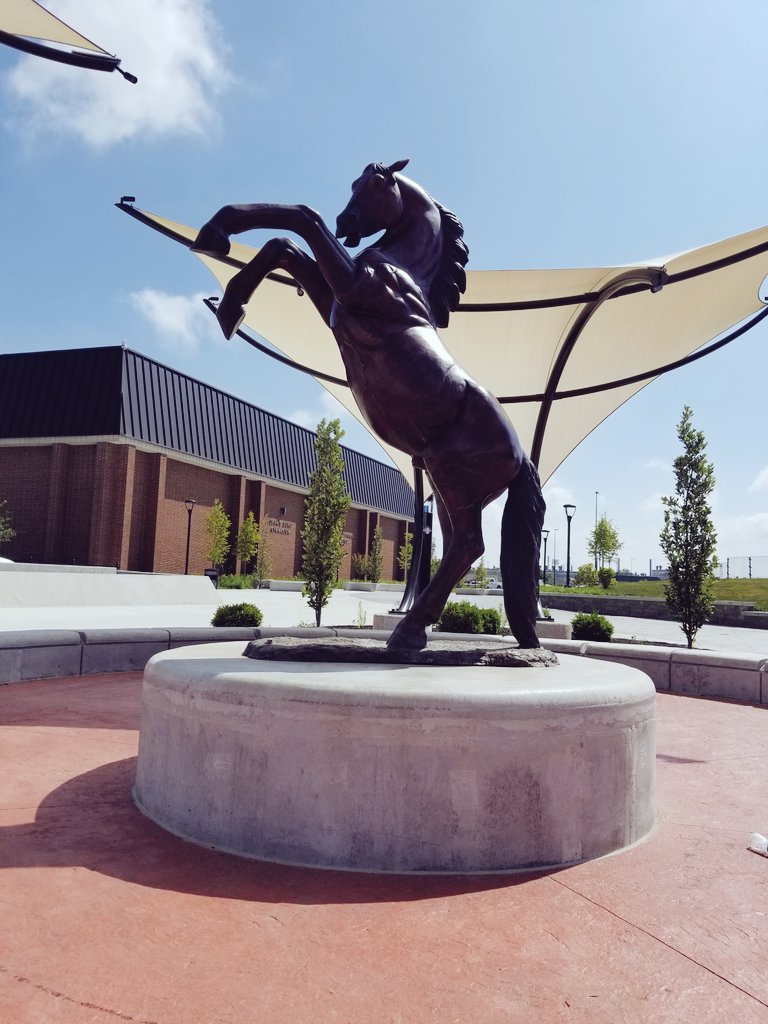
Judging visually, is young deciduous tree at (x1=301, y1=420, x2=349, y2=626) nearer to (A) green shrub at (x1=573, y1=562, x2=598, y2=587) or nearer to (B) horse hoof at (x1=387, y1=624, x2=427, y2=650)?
(B) horse hoof at (x1=387, y1=624, x2=427, y2=650)

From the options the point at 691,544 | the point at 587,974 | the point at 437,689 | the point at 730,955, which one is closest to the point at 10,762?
the point at 437,689

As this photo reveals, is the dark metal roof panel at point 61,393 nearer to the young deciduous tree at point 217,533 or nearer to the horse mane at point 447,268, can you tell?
the young deciduous tree at point 217,533

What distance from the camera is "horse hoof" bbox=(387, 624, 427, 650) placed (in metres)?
4.48

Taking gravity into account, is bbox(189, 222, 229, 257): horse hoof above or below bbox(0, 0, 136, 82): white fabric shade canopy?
below

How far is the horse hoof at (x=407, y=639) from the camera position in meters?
4.48

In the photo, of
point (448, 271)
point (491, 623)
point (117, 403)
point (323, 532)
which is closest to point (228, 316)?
point (448, 271)

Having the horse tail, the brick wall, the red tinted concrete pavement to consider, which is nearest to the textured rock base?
the horse tail

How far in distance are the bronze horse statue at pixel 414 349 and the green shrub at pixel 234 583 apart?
2954 cm

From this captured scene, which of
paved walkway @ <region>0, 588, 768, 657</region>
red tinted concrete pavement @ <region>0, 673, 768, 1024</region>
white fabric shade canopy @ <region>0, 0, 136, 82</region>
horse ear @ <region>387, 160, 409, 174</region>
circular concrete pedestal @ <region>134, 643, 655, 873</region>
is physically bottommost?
red tinted concrete pavement @ <region>0, 673, 768, 1024</region>

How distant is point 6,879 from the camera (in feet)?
9.27

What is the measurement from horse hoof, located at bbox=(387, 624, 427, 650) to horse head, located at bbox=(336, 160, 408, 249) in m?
2.54

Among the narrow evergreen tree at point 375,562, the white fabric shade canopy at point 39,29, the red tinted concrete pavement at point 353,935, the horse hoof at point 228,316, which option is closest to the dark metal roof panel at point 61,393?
the white fabric shade canopy at point 39,29

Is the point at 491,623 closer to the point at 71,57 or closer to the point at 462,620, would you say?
the point at 462,620

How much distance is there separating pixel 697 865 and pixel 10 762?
4.05 meters
